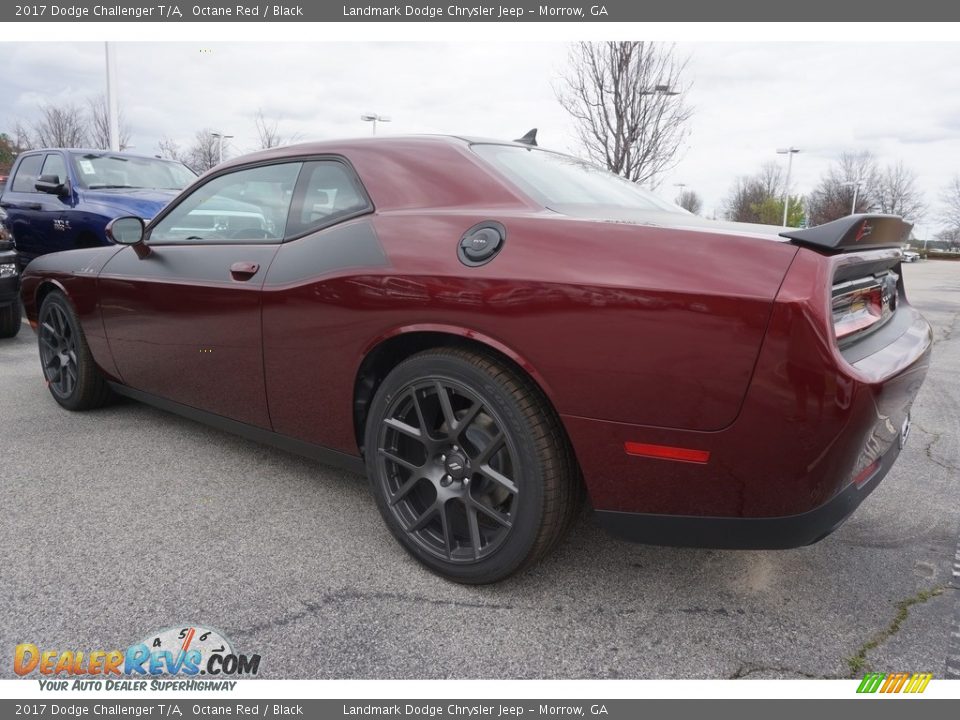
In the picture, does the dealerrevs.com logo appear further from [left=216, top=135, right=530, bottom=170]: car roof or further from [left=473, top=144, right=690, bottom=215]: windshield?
[left=216, top=135, right=530, bottom=170]: car roof

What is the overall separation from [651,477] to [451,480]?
682 mm

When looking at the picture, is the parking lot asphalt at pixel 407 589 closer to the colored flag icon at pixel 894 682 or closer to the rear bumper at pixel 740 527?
the colored flag icon at pixel 894 682

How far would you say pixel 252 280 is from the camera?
2.84m

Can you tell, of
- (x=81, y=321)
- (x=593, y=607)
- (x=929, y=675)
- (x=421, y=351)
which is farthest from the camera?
(x=81, y=321)

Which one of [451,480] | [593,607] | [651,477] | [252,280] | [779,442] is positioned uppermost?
[252,280]

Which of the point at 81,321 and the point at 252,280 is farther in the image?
the point at 81,321

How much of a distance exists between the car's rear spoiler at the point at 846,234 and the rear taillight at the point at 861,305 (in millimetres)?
141

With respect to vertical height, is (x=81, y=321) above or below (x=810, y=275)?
below

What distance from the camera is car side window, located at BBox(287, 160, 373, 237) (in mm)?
2674

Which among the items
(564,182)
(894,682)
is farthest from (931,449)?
(564,182)

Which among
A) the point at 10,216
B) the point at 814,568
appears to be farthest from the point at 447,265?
the point at 10,216

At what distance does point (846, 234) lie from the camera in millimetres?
1833

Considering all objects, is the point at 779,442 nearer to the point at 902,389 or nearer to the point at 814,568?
the point at 902,389

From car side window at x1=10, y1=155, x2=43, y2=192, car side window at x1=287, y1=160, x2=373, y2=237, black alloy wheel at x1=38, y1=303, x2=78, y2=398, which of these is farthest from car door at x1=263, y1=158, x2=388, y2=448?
car side window at x1=10, y1=155, x2=43, y2=192
